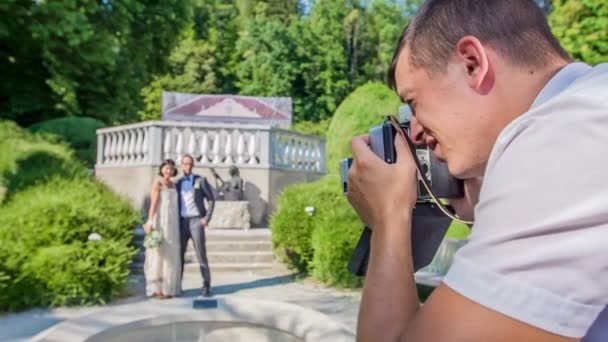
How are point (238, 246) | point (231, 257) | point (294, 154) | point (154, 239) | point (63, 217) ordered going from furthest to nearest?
point (294, 154)
point (238, 246)
point (231, 257)
point (63, 217)
point (154, 239)

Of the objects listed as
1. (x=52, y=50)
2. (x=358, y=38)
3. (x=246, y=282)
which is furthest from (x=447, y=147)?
(x=358, y=38)

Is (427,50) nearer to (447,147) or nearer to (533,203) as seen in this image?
(447,147)

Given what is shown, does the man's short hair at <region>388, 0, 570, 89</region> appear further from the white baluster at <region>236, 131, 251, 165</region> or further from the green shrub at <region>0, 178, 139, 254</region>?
the white baluster at <region>236, 131, 251, 165</region>

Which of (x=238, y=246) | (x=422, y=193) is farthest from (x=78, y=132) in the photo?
(x=422, y=193)

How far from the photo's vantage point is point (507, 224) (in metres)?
0.70

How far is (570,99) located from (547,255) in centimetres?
21

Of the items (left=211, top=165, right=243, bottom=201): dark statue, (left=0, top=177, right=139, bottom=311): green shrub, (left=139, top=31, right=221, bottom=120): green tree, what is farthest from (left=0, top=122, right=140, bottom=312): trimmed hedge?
(left=139, top=31, right=221, bottom=120): green tree

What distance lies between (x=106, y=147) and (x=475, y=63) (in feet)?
52.6

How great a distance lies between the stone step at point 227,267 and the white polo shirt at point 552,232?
387 inches

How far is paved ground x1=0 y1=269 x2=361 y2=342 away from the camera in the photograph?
677 cm

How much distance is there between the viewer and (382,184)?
1027 mm

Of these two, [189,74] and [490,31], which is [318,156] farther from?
[189,74]

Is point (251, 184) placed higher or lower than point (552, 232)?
higher

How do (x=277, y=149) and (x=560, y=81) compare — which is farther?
(x=277, y=149)
